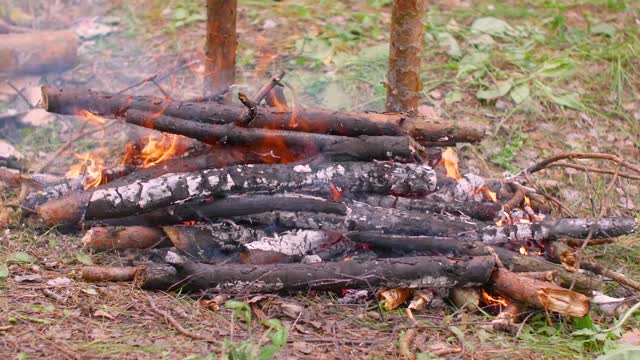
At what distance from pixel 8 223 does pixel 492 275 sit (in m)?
2.91

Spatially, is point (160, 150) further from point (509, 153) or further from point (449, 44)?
point (449, 44)

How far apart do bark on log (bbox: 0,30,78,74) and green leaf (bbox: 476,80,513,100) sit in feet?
12.4

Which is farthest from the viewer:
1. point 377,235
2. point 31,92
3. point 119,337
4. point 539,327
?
point 31,92

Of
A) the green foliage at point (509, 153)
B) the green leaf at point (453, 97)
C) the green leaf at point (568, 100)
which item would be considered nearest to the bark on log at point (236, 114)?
the green foliage at point (509, 153)

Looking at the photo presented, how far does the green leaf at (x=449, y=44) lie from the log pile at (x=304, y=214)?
2611 millimetres

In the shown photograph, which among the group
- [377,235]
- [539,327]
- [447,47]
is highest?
[447,47]

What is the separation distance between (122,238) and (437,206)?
1867 millimetres

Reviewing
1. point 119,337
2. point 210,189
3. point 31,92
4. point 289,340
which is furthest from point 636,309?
point 31,92

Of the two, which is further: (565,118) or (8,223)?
(565,118)

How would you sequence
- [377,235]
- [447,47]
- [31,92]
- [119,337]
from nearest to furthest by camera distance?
[119,337] < [377,235] < [31,92] < [447,47]

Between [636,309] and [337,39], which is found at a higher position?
[337,39]

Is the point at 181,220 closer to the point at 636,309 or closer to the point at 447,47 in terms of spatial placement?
the point at 636,309

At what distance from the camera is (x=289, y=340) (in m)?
3.37

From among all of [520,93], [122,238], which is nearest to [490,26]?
[520,93]
